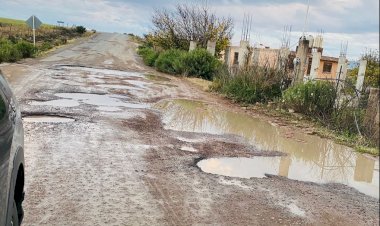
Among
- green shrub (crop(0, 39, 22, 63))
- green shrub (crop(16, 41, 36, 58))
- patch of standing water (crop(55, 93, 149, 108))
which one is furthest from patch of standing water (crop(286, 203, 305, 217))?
green shrub (crop(16, 41, 36, 58))

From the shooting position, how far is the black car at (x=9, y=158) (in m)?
2.63

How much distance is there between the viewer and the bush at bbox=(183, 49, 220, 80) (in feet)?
76.3

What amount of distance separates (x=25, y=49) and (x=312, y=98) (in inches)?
858

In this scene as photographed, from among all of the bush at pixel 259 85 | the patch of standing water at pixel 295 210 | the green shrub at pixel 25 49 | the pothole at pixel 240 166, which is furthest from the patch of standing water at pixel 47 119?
the green shrub at pixel 25 49

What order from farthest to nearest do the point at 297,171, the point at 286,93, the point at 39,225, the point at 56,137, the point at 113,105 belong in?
the point at 286,93 < the point at 113,105 < the point at 56,137 < the point at 297,171 < the point at 39,225

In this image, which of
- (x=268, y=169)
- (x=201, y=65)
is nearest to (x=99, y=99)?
(x=268, y=169)

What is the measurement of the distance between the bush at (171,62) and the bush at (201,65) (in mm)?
649

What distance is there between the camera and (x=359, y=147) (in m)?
8.19

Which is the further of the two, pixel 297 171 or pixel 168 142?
pixel 168 142

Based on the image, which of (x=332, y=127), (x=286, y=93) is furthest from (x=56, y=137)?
(x=286, y=93)

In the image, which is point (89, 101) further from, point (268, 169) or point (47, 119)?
point (268, 169)

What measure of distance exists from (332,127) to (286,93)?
2738 millimetres

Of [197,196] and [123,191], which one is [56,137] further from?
[197,196]

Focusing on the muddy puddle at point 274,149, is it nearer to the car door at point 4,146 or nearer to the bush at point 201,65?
the car door at point 4,146
